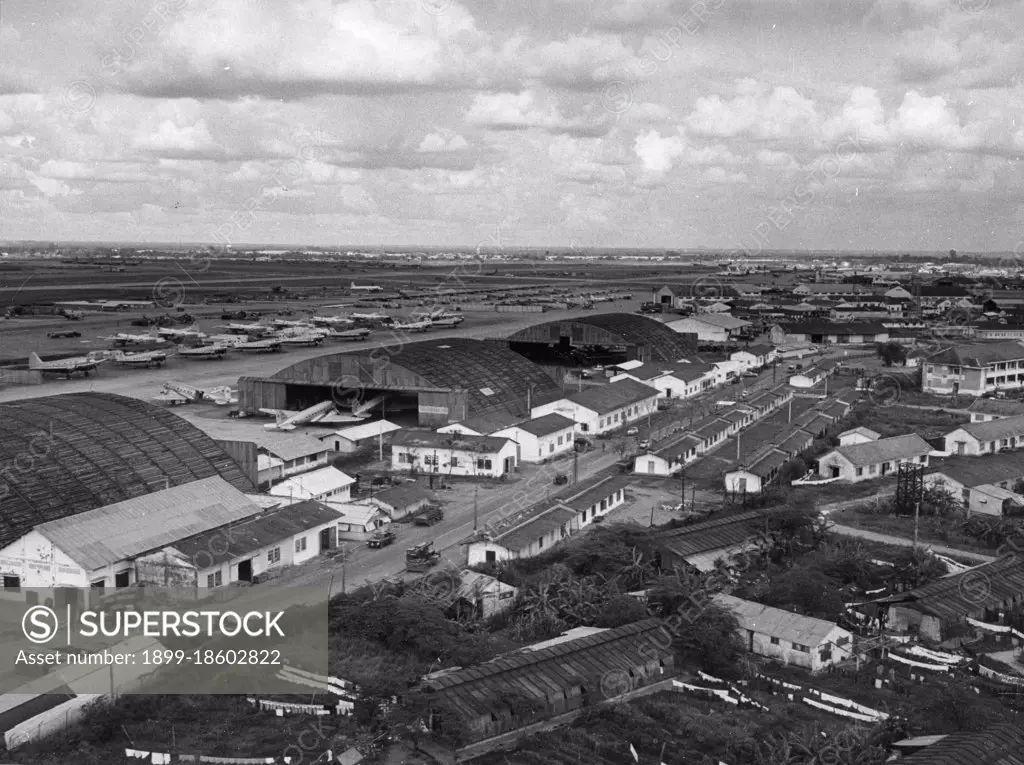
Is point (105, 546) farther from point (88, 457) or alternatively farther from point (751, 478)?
point (751, 478)

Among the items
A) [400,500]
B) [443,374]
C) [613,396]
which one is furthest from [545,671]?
[613,396]

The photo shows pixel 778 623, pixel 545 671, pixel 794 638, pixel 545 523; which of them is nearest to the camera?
pixel 545 671

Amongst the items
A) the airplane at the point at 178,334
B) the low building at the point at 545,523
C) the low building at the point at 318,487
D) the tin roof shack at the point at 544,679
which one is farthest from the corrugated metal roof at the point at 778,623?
the airplane at the point at 178,334

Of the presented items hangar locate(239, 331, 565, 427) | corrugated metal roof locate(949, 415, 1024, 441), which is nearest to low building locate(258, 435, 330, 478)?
hangar locate(239, 331, 565, 427)

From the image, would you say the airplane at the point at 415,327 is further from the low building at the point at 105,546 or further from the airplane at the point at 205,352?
the low building at the point at 105,546

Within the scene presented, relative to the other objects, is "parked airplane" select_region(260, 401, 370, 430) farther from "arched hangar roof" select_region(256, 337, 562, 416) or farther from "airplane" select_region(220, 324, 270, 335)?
"airplane" select_region(220, 324, 270, 335)
